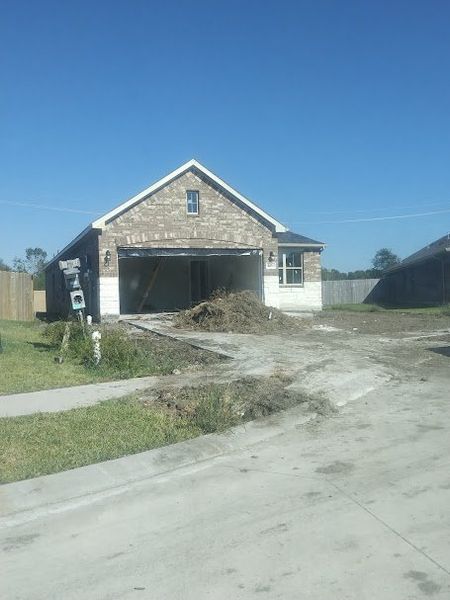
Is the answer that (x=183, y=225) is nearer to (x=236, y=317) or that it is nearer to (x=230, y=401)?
(x=236, y=317)

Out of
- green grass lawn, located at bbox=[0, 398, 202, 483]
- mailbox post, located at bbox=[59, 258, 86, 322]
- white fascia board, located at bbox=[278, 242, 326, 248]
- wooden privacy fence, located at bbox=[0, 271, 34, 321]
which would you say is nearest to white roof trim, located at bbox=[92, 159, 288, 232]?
white fascia board, located at bbox=[278, 242, 326, 248]

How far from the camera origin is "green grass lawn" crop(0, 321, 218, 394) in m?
11.3

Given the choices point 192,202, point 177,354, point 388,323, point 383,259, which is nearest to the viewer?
point 177,354

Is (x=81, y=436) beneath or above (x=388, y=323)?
beneath

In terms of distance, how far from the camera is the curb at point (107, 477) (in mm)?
5676

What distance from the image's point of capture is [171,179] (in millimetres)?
25094

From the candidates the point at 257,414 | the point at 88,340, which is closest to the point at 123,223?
the point at 88,340

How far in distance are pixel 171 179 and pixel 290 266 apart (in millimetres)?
8852

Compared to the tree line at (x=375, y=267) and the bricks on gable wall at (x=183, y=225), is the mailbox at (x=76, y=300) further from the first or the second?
the tree line at (x=375, y=267)

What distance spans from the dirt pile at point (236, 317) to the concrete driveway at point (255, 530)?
13295mm

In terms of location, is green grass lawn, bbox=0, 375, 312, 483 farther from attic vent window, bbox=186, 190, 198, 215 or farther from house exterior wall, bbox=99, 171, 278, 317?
attic vent window, bbox=186, 190, 198, 215

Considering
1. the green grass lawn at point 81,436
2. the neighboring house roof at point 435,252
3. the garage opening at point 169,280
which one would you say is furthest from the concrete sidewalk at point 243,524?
the neighboring house roof at point 435,252

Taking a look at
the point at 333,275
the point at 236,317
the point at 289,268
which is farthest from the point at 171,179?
the point at 333,275

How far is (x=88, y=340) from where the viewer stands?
14.2 metres
